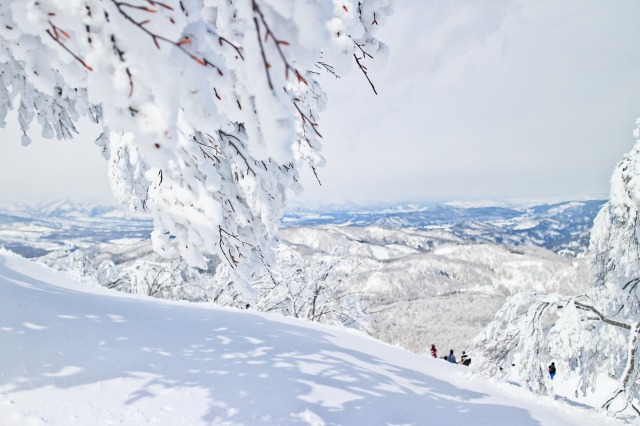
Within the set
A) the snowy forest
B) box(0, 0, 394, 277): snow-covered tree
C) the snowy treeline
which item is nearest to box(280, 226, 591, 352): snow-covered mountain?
the snowy treeline

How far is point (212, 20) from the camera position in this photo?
1477mm

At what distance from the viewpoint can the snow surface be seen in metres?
2.29

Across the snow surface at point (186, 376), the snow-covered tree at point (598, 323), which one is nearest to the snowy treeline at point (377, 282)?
the snow surface at point (186, 376)

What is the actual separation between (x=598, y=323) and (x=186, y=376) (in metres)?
7.08

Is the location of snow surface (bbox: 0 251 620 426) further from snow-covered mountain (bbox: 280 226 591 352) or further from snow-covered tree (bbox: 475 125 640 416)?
snow-covered mountain (bbox: 280 226 591 352)

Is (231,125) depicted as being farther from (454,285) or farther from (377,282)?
(454,285)

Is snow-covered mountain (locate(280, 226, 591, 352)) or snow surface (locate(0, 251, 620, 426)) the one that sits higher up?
snow surface (locate(0, 251, 620, 426))

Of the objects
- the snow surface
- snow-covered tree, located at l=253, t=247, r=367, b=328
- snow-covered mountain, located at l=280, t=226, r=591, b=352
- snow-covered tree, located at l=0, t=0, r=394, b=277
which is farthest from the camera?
snow-covered mountain, located at l=280, t=226, r=591, b=352

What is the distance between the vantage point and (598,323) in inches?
243

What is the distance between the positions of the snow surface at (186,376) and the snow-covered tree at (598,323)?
844 mm

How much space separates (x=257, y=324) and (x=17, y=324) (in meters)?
2.85

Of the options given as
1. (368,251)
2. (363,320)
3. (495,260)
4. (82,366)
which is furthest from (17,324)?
(368,251)

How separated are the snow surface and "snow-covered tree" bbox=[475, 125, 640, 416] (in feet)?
2.77

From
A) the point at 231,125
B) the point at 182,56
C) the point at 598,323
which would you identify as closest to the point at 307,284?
the point at 598,323
